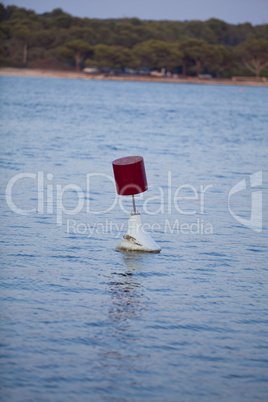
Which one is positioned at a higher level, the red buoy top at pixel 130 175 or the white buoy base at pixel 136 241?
the red buoy top at pixel 130 175

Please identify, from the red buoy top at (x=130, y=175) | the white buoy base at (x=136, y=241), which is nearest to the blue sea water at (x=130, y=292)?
the white buoy base at (x=136, y=241)

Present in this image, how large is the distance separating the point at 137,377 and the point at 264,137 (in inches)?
1594

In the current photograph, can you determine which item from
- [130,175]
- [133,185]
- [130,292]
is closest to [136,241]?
[133,185]

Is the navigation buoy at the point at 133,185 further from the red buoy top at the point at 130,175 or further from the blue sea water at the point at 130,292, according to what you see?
the blue sea water at the point at 130,292

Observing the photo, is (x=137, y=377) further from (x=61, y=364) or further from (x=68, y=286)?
(x=68, y=286)

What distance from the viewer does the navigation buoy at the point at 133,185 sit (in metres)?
12.0

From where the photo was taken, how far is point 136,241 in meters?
12.5

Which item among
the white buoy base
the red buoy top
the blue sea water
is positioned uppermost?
the red buoy top

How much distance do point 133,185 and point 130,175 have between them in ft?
0.65

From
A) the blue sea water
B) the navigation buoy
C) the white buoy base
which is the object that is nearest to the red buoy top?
the navigation buoy

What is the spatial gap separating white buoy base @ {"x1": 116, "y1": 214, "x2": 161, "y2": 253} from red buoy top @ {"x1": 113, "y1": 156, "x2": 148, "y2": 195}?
542mm

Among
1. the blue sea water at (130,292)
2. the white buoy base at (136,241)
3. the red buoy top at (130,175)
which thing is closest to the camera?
the blue sea water at (130,292)

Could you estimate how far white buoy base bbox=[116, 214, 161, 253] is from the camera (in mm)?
12352

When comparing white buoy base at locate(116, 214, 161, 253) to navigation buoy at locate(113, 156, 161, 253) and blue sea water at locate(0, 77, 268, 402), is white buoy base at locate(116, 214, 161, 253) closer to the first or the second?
navigation buoy at locate(113, 156, 161, 253)
